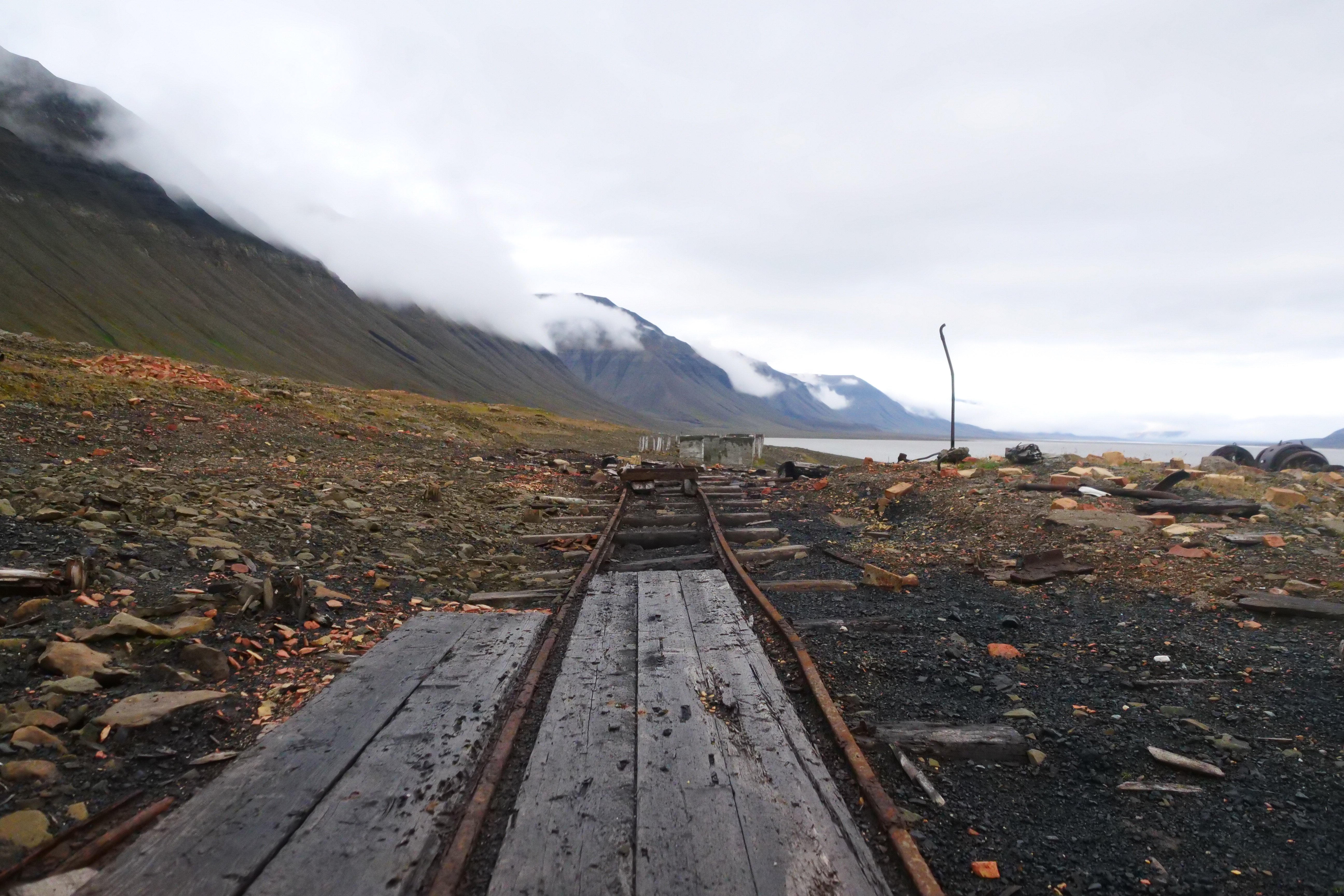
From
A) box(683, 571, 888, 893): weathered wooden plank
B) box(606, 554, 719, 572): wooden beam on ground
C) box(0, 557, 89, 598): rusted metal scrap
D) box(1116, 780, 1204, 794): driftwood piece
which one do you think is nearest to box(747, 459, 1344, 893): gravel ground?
box(1116, 780, 1204, 794): driftwood piece

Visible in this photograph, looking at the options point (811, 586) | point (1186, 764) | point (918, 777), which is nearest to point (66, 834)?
point (918, 777)

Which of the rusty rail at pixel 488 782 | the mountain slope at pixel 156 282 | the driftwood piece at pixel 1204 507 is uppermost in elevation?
the mountain slope at pixel 156 282

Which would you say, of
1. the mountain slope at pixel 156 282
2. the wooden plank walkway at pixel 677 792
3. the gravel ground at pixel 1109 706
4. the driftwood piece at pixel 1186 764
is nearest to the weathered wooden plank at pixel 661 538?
the gravel ground at pixel 1109 706

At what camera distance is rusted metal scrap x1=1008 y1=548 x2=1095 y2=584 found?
5.43 metres

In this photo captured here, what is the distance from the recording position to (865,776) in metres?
2.35

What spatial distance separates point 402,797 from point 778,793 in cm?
122

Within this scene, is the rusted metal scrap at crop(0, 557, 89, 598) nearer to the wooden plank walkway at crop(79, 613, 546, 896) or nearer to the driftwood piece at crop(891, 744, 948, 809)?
the wooden plank walkway at crop(79, 613, 546, 896)

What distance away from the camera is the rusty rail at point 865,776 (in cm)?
189

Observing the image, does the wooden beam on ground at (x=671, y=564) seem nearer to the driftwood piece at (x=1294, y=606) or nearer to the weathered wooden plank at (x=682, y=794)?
the weathered wooden plank at (x=682, y=794)

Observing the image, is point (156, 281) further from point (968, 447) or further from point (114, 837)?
point (114, 837)

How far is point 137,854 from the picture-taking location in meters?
1.94

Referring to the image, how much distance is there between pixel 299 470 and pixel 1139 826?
8.82 m

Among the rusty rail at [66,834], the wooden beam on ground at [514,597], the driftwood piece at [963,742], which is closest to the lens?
the rusty rail at [66,834]

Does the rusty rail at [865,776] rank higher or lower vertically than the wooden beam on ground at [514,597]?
higher
